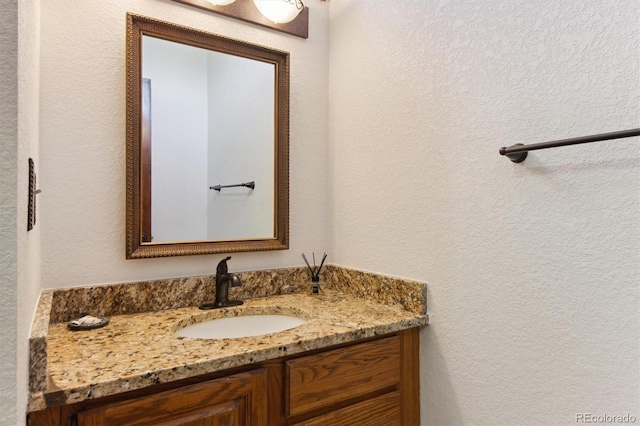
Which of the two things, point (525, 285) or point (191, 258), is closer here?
point (525, 285)

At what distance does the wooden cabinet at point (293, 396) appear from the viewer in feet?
2.77

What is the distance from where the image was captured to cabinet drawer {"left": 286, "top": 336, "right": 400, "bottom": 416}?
1.06 m

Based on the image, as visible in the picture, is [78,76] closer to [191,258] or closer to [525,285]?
[191,258]

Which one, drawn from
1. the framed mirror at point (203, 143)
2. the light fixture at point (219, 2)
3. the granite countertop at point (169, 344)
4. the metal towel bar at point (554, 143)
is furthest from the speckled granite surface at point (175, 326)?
the light fixture at point (219, 2)

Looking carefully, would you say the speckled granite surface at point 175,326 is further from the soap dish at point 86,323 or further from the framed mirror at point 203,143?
the framed mirror at point 203,143

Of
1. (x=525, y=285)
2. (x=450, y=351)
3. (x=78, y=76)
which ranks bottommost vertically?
(x=450, y=351)

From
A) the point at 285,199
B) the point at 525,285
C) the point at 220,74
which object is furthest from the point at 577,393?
the point at 220,74

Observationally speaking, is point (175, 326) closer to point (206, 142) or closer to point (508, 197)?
→ point (206, 142)

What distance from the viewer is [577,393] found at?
93cm

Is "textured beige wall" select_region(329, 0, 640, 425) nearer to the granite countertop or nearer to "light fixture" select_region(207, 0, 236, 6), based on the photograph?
the granite countertop

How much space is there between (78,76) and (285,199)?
83cm

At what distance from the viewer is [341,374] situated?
1139mm

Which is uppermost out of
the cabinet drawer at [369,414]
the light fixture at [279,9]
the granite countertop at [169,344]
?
the light fixture at [279,9]

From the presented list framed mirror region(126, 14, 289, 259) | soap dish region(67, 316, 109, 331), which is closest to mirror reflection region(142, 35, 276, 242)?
framed mirror region(126, 14, 289, 259)
